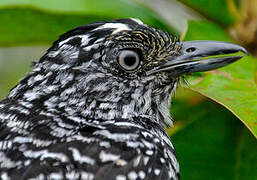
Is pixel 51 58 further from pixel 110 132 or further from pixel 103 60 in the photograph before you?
pixel 110 132

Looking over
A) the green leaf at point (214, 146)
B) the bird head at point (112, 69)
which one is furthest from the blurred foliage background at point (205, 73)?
the bird head at point (112, 69)

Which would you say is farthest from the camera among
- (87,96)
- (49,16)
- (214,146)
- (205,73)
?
(49,16)

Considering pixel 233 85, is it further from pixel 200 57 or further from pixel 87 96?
pixel 87 96

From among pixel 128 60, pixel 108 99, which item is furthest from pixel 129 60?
pixel 108 99

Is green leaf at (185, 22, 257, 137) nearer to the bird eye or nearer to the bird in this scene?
the bird

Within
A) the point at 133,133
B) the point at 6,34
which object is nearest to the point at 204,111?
the point at 133,133

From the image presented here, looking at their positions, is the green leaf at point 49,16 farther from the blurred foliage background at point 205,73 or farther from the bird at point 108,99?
the bird at point 108,99

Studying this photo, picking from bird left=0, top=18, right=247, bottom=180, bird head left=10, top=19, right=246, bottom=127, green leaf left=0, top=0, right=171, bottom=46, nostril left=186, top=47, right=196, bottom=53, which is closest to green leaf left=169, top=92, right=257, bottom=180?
bird left=0, top=18, right=247, bottom=180

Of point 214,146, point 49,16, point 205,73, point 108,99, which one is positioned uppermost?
point 49,16
